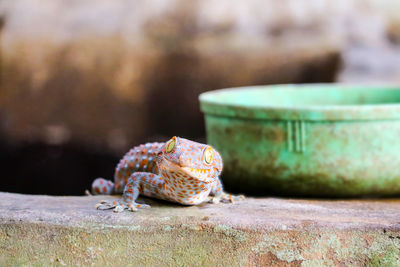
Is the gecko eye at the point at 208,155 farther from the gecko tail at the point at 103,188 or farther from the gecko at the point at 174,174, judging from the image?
the gecko tail at the point at 103,188

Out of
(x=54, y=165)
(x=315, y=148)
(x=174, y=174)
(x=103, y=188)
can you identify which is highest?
(x=174, y=174)

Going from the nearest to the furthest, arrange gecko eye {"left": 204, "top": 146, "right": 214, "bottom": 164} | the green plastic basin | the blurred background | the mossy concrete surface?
the mossy concrete surface < gecko eye {"left": 204, "top": 146, "right": 214, "bottom": 164} < the green plastic basin < the blurred background

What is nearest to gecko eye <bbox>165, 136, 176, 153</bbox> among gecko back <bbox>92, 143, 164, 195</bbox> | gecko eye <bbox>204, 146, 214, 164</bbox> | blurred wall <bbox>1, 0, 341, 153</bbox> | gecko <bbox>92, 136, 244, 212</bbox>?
gecko <bbox>92, 136, 244, 212</bbox>

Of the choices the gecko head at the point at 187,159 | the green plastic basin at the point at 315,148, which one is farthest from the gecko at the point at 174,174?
the green plastic basin at the point at 315,148

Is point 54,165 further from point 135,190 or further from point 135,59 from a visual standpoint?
point 135,190

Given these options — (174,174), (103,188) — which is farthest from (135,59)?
(174,174)

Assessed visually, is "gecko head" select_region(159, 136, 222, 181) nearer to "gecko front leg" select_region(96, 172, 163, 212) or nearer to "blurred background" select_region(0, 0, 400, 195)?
"gecko front leg" select_region(96, 172, 163, 212)
